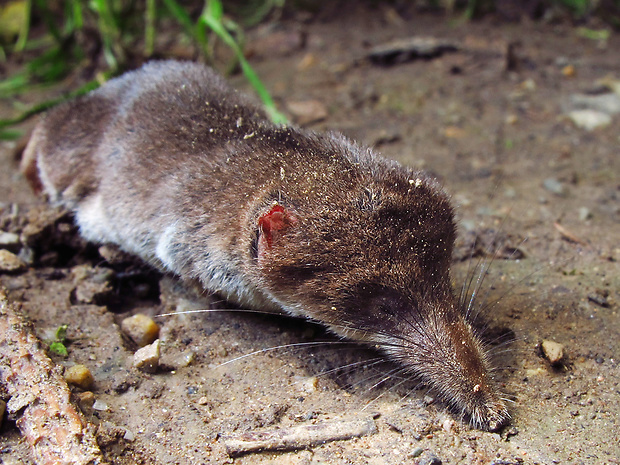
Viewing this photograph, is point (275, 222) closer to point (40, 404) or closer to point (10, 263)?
point (40, 404)

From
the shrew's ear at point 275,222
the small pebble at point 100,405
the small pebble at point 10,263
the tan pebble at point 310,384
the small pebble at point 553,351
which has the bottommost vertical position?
the tan pebble at point 310,384

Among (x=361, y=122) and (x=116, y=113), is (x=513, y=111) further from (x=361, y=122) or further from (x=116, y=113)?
(x=116, y=113)

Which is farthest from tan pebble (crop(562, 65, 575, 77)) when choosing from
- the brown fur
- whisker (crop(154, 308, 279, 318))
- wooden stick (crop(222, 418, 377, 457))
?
wooden stick (crop(222, 418, 377, 457))

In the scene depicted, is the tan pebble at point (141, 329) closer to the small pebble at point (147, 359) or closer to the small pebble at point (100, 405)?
the small pebble at point (147, 359)

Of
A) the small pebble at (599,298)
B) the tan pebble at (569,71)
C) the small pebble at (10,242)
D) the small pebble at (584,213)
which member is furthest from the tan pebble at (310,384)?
the tan pebble at (569,71)

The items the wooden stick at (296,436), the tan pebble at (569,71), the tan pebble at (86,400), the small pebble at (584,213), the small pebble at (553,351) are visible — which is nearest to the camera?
the wooden stick at (296,436)

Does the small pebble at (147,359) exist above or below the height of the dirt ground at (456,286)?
above

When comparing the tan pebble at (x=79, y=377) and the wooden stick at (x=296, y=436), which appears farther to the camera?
the tan pebble at (x=79, y=377)

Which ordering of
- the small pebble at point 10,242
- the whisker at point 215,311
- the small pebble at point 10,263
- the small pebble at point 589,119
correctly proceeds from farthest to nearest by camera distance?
the small pebble at point 589,119, the small pebble at point 10,242, the small pebble at point 10,263, the whisker at point 215,311
